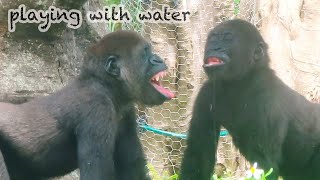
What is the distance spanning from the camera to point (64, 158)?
466 cm

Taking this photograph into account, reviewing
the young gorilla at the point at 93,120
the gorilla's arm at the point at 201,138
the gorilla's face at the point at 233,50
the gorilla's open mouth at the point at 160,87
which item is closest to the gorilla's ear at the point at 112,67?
the young gorilla at the point at 93,120

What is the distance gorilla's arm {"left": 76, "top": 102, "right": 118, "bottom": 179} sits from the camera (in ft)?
14.3

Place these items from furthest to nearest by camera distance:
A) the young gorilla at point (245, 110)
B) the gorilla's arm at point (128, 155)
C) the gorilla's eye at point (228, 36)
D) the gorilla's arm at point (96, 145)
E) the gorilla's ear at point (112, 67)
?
the gorilla's eye at point (228, 36)
the young gorilla at point (245, 110)
the gorilla's arm at point (128, 155)
the gorilla's ear at point (112, 67)
the gorilla's arm at point (96, 145)

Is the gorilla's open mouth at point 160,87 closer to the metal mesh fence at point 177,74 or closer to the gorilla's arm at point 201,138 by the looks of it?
the gorilla's arm at point 201,138

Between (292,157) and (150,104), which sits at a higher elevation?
(150,104)

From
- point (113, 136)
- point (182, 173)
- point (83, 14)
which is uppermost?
point (83, 14)

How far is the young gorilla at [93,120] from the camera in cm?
441

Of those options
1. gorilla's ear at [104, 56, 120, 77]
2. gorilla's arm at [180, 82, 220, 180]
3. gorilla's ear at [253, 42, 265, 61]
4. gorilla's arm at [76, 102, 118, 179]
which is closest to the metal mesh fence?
gorilla's arm at [180, 82, 220, 180]

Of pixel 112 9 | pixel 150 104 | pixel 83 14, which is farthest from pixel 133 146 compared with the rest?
pixel 112 9

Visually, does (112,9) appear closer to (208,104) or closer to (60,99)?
(208,104)

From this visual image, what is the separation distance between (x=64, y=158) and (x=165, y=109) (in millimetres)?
2411

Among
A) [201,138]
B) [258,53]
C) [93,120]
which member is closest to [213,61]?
[258,53]

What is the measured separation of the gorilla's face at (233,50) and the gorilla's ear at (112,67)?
2.51ft

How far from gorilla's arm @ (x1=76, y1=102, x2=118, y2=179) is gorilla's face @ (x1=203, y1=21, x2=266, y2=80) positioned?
3.52ft
